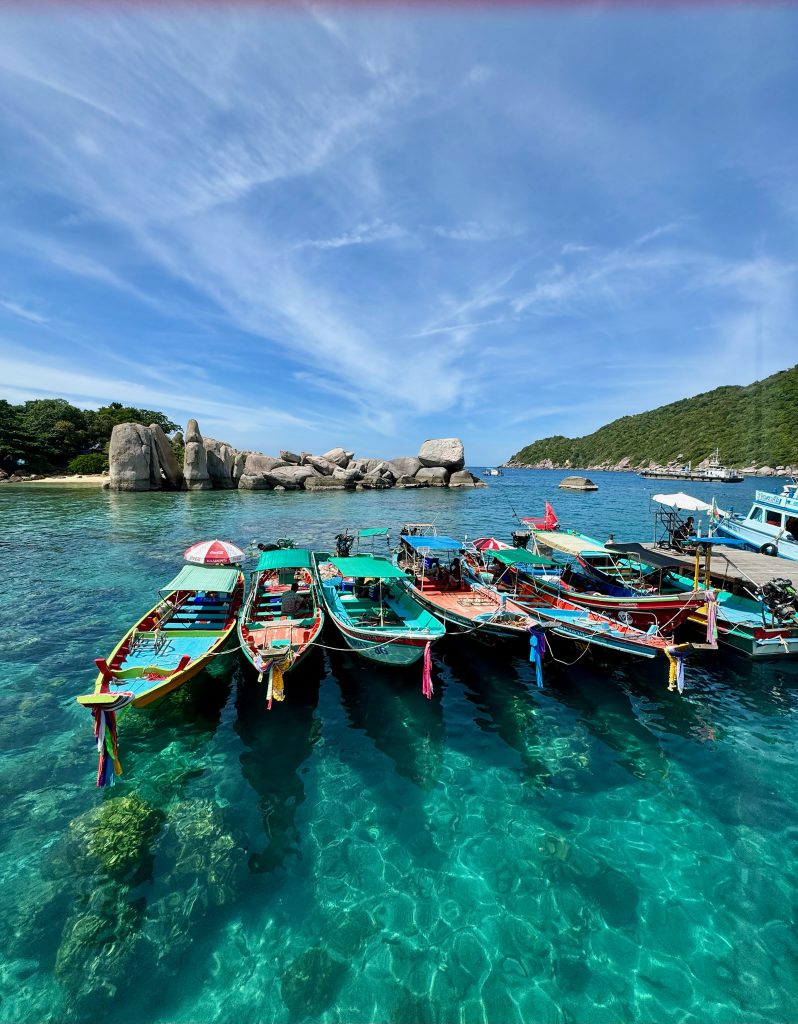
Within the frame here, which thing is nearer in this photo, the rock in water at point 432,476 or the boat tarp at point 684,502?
the boat tarp at point 684,502

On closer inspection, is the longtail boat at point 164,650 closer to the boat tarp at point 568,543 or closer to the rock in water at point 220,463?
the boat tarp at point 568,543

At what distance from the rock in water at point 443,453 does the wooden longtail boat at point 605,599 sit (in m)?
84.9

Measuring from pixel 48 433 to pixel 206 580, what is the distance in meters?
92.5

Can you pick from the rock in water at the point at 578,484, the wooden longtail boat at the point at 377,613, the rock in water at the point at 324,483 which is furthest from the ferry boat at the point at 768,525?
the rock in water at the point at 578,484

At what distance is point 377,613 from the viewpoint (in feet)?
55.3

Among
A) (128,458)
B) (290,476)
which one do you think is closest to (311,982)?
(128,458)

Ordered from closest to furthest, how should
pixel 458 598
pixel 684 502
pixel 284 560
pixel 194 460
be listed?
pixel 284 560 < pixel 458 598 < pixel 684 502 < pixel 194 460

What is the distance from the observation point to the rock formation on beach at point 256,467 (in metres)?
74.3

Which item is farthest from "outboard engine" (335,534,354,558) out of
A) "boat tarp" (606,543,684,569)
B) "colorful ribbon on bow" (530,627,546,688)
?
"boat tarp" (606,543,684,569)

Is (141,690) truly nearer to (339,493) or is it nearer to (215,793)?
(215,793)

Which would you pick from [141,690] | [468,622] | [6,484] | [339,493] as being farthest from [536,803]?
[6,484]

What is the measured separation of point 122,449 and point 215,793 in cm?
7778

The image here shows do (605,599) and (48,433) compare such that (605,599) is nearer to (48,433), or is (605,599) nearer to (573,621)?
(573,621)

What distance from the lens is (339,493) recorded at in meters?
84.6
